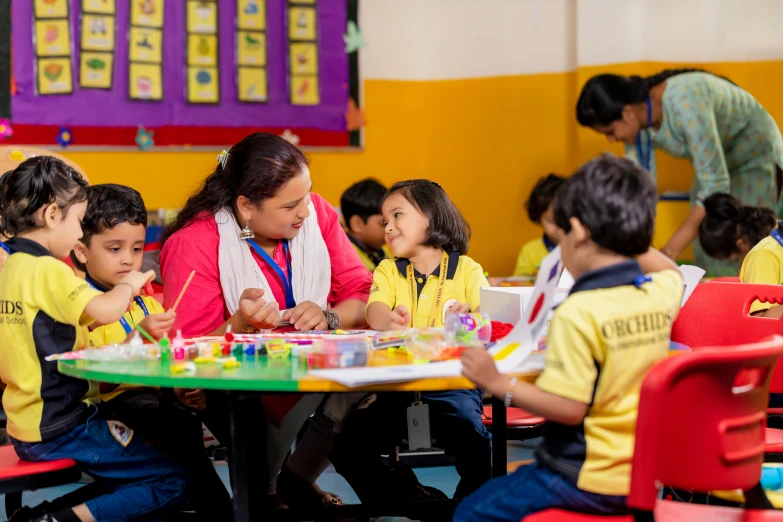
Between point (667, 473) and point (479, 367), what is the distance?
1.26 feet

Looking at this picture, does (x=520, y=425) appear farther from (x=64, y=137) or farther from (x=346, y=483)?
(x=64, y=137)

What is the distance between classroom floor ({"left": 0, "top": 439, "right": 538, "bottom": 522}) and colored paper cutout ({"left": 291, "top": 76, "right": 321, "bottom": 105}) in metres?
2.76

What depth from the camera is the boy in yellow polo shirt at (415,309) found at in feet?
8.84

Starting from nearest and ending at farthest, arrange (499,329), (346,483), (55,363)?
(55,363) < (499,329) < (346,483)

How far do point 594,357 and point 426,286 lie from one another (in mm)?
1210

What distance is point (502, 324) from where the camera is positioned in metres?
2.49

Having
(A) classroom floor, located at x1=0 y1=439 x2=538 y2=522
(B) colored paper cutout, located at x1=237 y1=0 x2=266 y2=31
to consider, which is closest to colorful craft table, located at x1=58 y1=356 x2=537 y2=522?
(A) classroom floor, located at x1=0 y1=439 x2=538 y2=522

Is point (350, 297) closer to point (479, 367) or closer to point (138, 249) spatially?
point (138, 249)

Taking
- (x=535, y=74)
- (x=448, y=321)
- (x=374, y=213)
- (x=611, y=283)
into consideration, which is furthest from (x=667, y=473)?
(x=535, y=74)

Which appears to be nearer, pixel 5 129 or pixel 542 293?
pixel 542 293

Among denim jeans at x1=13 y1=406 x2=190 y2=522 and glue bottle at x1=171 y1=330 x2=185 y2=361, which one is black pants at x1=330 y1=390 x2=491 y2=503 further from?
glue bottle at x1=171 y1=330 x2=185 y2=361

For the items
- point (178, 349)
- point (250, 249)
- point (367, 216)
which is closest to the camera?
point (178, 349)

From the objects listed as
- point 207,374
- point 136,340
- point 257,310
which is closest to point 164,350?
point 136,340

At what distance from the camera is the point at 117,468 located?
91.8 inches
